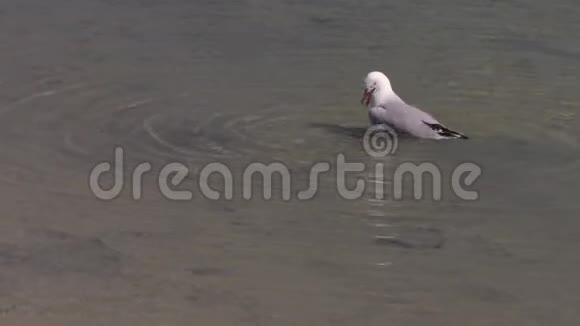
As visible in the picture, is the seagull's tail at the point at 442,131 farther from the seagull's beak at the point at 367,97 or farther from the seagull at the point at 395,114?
the seagull's beak at the point at 367,97

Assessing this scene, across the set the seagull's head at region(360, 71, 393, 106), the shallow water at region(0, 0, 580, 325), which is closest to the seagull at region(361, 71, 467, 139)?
the seagull's head at region(360, 71, 393, 106)

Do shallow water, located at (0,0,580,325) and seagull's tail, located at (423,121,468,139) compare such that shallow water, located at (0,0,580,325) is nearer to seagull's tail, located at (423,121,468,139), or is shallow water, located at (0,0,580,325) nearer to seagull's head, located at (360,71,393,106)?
seagull's tail, located at (423,121,468,139)

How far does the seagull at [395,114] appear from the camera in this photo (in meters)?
9.19

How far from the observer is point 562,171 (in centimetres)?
864

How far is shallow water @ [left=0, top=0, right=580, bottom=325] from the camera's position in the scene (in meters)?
6.91

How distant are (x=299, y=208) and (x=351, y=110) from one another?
2.06 metres

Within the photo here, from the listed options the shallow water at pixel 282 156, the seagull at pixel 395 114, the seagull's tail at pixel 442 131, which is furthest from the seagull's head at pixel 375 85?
the seagull's tail at pixel 442 131

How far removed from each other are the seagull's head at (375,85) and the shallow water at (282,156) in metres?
0.24

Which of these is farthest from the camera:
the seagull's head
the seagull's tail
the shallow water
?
the seagull's head

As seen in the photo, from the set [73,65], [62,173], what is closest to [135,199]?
[62,173]

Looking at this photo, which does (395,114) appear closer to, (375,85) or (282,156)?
(375,85)

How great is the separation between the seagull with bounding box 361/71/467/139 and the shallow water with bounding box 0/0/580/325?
4.6 inches

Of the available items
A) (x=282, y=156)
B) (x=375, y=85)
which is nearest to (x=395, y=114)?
(x=375, y=85)

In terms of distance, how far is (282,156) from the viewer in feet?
29.1
